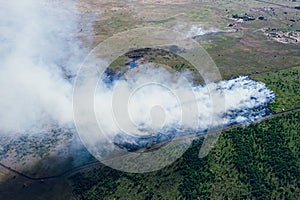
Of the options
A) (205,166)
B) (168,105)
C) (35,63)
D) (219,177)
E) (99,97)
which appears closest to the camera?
(219,177)

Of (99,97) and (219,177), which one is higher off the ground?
(99,97)

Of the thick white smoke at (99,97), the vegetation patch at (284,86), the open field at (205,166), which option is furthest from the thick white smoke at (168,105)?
the open field at (205,166)

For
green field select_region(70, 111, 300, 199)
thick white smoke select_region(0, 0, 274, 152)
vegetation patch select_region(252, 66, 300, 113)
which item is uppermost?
thick white smoke select_region(0, 0, 274, 152)

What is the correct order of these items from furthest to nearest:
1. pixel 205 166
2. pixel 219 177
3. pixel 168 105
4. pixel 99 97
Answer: pixel 168 105 < pixel 99 97 < pixel 205 166 < pixel 219 177

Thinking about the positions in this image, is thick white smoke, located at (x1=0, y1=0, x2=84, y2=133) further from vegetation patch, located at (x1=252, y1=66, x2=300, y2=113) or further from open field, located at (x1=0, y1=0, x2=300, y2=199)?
vegetation patch, located at (x1=252, y1=66, x2=300, y2=113)

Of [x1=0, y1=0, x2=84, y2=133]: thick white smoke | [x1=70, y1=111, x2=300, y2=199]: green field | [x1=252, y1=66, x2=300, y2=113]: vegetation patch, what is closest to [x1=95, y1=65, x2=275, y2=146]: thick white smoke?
[x1=252, y1=66, x2=300, y2=113]: vegetation patch

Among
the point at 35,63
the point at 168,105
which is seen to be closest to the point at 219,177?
the point at 168,105

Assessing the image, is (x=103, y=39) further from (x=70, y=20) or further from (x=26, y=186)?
(x=26, y=186)

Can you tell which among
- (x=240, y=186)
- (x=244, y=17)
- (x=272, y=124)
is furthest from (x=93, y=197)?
(x=244, y=17)

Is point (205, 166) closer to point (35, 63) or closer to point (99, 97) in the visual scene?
point (99, 97)
